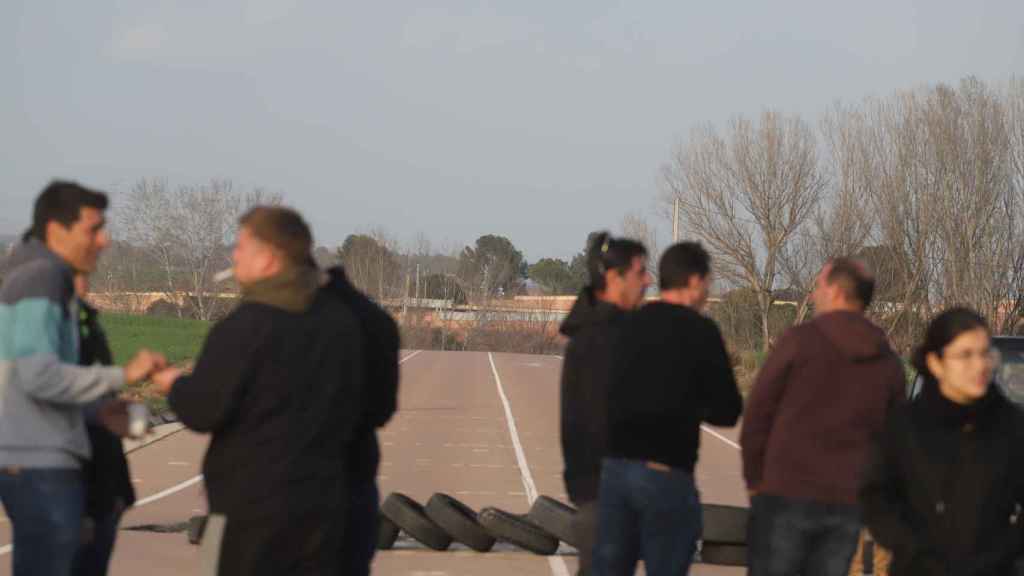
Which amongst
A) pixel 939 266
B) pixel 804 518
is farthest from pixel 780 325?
pixel 804 518

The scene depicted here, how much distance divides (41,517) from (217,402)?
0.92 metres

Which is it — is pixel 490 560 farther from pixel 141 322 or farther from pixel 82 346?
pixel 141 322

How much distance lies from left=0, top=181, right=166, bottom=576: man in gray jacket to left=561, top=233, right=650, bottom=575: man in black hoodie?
1998 mm

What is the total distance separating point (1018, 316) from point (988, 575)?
145 feet

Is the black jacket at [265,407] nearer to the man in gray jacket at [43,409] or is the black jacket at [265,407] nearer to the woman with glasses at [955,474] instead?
the man in gray jacket at [43,409]

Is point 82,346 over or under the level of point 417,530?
over

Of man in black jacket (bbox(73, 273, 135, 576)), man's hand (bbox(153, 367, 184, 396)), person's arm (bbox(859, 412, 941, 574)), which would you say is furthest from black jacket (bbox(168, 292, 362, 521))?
person's arm (bbox(859, 412, 941, 574))

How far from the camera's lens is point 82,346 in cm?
645

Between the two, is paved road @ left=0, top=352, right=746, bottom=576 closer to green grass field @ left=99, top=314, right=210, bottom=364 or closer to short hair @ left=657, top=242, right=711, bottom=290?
short hair @ left=657, top=242, right=711, bottom=290

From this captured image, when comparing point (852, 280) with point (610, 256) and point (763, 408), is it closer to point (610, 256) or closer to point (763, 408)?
point (763, 408)

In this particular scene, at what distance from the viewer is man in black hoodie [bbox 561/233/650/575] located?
23.5 feet

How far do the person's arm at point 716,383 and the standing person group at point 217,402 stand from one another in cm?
139

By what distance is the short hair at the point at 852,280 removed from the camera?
22.5ft

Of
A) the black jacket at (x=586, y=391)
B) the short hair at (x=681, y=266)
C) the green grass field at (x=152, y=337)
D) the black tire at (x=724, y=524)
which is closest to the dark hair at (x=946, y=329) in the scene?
the short hair at (x=681, y=266)
